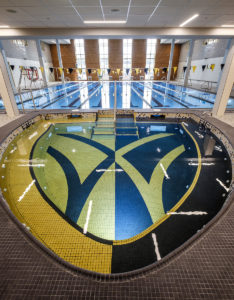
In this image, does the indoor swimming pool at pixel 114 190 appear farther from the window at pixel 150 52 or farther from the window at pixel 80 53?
the window at pixel 80 53

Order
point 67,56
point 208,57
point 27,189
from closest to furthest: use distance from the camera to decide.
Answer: point 27,189 → point 208,57 → point 67,56

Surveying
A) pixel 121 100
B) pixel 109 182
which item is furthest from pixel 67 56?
pixel 109 182

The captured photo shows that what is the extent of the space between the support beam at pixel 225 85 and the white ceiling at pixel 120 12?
4.63ft

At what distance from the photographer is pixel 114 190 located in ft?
11.0

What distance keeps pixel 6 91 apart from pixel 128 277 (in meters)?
8.04

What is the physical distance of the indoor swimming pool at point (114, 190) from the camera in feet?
7.40

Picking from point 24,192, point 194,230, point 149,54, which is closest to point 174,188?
point 194,230

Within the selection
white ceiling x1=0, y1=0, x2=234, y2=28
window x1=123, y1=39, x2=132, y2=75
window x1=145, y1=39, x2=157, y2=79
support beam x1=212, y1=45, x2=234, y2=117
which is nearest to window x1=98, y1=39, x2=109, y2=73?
window x1=123, y1=39, x2=132, y2=75

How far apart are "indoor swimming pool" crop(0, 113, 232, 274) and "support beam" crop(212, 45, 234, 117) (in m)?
1.95

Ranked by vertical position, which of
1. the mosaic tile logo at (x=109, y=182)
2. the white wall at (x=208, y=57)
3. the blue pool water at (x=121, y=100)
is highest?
the white wall at (x=208, y=57)

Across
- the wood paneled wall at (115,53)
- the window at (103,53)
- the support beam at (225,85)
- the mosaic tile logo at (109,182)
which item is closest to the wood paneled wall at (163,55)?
the wood paneled wall at (115,53)

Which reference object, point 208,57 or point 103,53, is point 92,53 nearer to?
point 103,53

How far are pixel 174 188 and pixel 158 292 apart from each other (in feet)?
7.63

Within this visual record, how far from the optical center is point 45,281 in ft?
4.47
